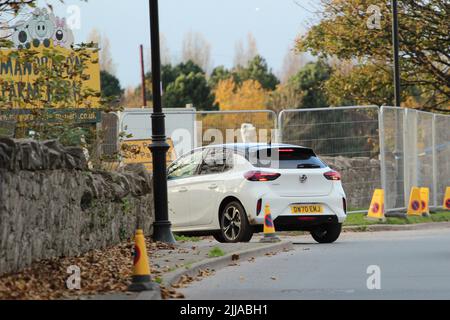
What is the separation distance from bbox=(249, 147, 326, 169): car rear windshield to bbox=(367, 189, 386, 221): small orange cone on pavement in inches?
277

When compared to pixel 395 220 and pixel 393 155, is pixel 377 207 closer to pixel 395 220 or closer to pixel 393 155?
pixel 395 220

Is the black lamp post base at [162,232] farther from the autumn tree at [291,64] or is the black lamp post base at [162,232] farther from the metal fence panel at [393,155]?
the autumn tree at [291,64]

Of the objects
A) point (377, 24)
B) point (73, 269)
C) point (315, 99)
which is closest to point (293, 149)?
point (73, 269)

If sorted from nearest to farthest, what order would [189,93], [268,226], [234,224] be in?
[268,226] → [234,224] → [189,93]

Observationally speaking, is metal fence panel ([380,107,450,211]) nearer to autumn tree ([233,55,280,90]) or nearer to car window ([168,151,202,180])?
car window ([168,151,202,180])

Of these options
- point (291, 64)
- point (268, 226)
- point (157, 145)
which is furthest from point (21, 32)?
point (291, 64)

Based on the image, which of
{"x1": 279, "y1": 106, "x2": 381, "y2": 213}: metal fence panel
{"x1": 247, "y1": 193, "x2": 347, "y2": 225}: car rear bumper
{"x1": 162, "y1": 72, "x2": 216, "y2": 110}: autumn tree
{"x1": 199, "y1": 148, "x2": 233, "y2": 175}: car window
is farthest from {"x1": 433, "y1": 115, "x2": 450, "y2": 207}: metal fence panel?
{"x1": 162, "y1": 72, "x2": 216, "y2": 110}: autumn tree

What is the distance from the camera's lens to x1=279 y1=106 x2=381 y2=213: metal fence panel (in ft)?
86.0

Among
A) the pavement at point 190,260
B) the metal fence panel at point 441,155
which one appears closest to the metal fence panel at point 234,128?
the metal fence panel at point 441,155

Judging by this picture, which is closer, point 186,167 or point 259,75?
point 186,167

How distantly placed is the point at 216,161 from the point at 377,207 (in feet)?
24.8

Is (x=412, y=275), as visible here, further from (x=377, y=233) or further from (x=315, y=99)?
(x=315, y=99)

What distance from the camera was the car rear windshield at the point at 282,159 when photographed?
60.6ft

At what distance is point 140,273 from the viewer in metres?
10.9
